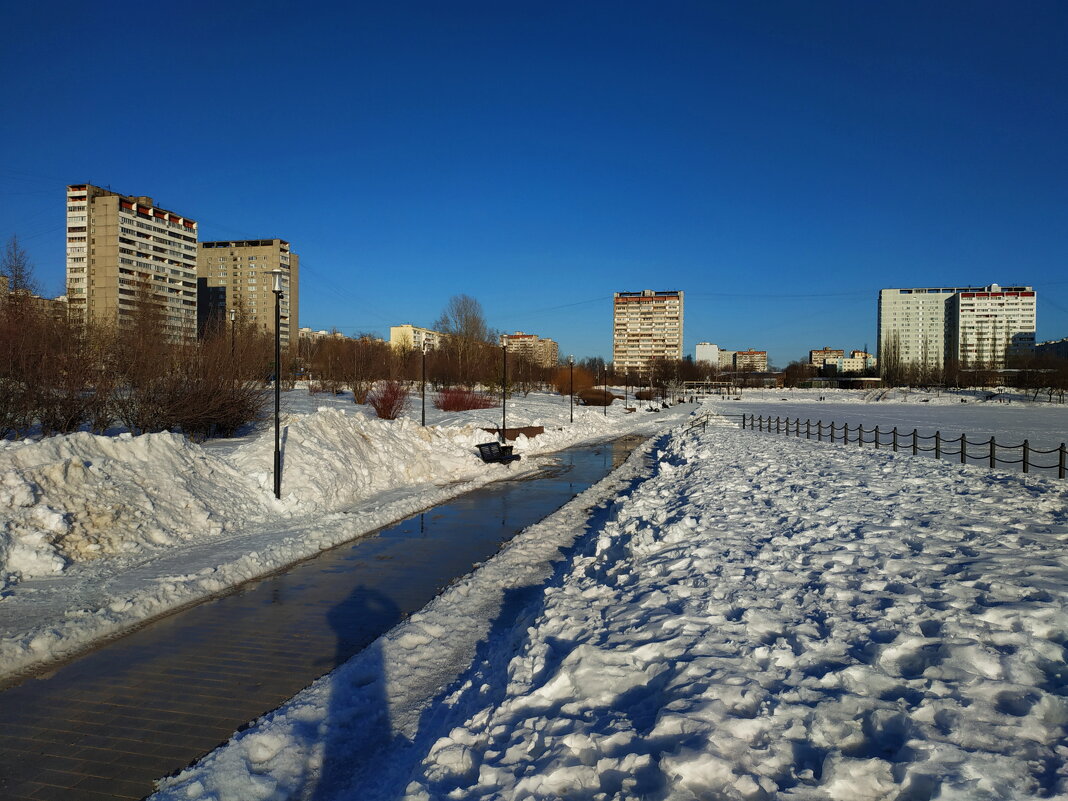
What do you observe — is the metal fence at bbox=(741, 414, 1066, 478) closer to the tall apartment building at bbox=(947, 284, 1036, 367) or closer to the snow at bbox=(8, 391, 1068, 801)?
the snow at bbox=(8, 391, 1068, 801)

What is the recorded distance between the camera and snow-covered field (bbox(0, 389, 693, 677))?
723 centimetres

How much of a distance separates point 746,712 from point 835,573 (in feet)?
10.8

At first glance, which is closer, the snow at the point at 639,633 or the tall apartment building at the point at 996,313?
the snow at the point at 639,633

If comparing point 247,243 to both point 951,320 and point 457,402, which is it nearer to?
point 457,402

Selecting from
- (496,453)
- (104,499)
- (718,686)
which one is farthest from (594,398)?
(718,686)

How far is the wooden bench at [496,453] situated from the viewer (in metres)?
21.5

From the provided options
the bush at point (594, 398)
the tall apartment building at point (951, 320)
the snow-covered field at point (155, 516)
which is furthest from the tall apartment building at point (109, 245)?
the tall apartment building at point (951, 320)

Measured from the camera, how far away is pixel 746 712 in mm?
4031

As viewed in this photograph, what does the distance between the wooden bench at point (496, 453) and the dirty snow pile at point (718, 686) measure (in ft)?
42.3

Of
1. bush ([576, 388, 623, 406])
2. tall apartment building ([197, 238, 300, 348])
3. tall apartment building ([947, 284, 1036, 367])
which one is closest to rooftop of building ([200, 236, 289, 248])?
tall apartment building ([197, 238, 300, 348])

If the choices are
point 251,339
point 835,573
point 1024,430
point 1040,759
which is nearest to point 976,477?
point 835,573

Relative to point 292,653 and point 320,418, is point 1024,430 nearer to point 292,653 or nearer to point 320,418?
point 320,418

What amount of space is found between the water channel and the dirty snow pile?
16.0 inches

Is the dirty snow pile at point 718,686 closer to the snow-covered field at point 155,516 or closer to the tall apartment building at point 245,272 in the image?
the snow-covered field at point 155,516
